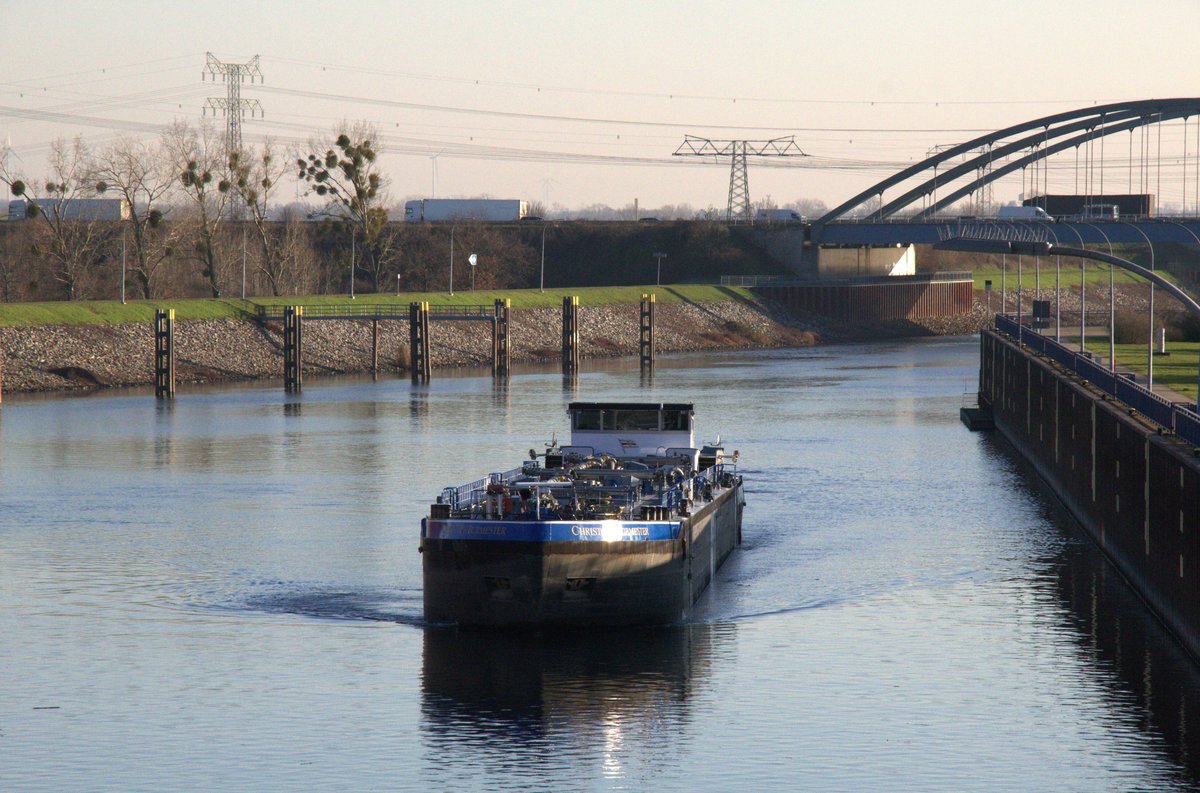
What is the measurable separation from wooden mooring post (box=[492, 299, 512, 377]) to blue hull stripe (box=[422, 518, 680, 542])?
77.8 metres

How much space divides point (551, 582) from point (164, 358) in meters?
66.8

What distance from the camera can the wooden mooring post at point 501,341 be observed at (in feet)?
368

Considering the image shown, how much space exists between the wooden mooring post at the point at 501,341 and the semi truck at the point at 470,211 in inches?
2986

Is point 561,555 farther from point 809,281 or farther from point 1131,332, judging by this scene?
point 809,281

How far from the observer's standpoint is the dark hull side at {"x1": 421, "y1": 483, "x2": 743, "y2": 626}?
33.2 meters

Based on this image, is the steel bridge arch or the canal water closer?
the canal water

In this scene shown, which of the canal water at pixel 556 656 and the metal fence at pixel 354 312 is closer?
the canal water at pixel 556 656

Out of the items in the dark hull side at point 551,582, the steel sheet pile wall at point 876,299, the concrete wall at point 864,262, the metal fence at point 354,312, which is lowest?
the dark hull side at point 551,582

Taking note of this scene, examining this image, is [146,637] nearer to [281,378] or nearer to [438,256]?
[281,378]

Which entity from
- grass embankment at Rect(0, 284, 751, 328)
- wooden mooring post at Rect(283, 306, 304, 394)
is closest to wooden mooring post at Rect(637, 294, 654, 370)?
grass embankment at Rect(0, 284, 751, 328)

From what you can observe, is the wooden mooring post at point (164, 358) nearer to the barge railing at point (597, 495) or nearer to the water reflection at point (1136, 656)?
the barge railing at point (597, 495)

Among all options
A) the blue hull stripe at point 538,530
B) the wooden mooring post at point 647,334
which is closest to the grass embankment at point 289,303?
the wooden mooring post at point 647,334

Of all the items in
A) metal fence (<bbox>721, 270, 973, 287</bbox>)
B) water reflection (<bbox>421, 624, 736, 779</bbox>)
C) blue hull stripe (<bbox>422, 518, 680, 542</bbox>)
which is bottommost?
water reflection (<bbox>421, 624, 736, 779</bbox>)

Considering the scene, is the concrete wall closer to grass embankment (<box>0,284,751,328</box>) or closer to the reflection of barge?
grass embankment (<box>0,284,751,328</box>)
